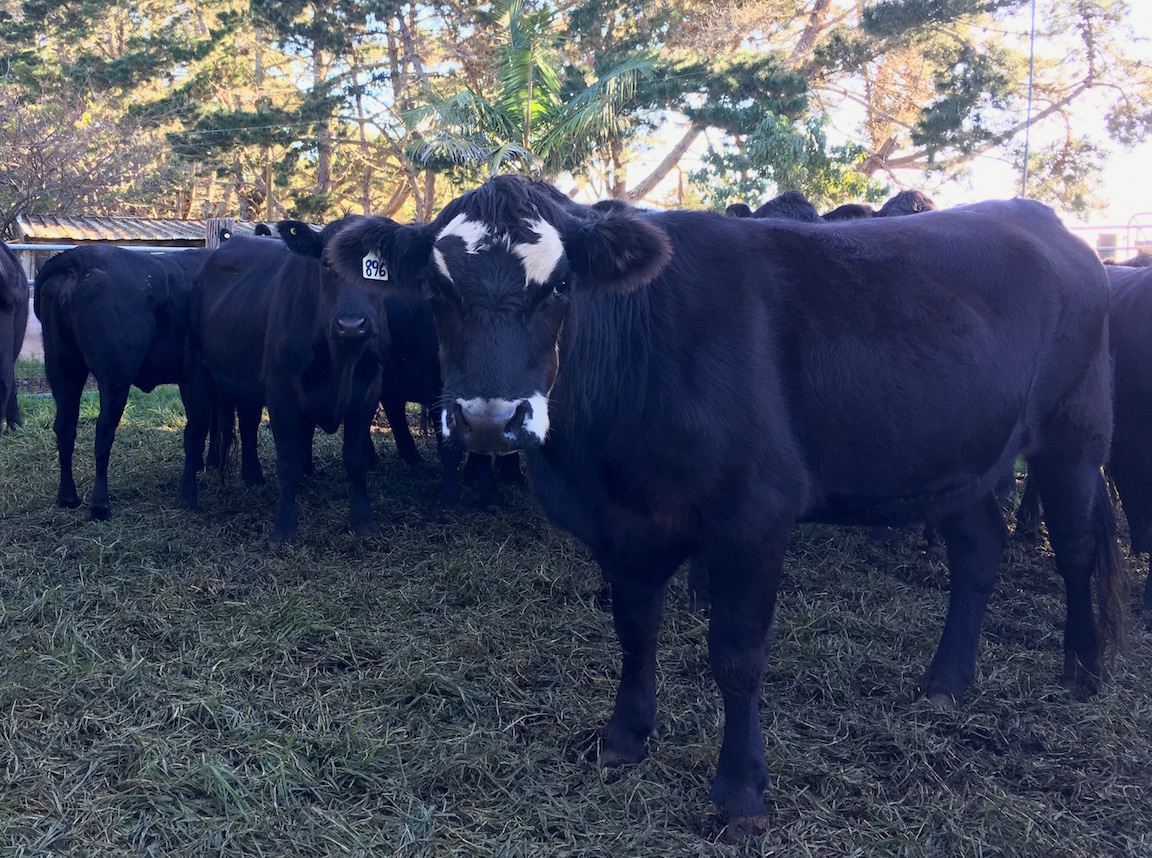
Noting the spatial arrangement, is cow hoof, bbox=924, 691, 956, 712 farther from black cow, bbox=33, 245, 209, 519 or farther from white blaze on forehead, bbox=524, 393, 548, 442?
black cow, bbox=33, 245, 209, 519

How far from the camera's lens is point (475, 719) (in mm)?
3490

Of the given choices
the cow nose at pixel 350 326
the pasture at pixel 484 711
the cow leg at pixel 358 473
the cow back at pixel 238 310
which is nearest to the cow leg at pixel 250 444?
the cow back at pixel 238 310

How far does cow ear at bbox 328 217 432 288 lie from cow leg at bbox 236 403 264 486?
4.42 m

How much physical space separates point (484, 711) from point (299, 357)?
3182 millimetres

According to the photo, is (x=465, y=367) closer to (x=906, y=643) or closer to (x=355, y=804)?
(x=355, y=804)

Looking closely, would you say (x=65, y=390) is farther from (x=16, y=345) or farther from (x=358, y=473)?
(x=358, y=473)

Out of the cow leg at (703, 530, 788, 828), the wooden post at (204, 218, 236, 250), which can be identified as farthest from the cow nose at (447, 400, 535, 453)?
the wooden post at (204, 218, 236, 250)

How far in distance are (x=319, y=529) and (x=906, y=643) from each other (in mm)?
3720

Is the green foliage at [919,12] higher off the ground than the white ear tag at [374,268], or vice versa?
the green foliage at [919,12]

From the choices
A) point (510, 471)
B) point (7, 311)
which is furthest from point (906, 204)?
point (7, 311)

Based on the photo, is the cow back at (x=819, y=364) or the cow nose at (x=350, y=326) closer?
the cow back at (x=819, y=364)

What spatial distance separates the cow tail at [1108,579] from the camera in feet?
12.9

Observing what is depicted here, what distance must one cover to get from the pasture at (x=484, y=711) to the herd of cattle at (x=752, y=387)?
9.7 inches

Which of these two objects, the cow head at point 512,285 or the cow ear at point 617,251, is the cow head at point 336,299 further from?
the cow ear at point 617,251
